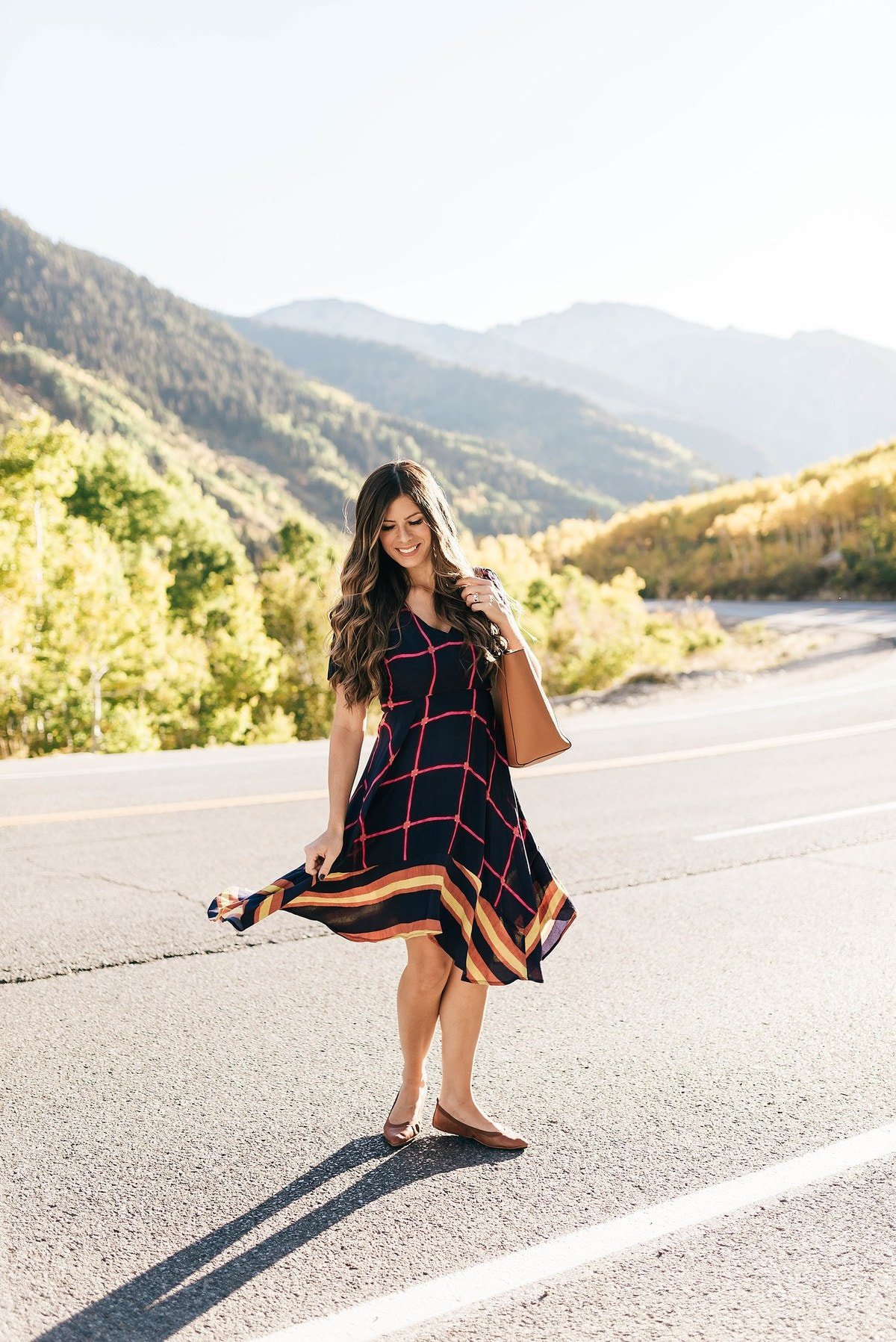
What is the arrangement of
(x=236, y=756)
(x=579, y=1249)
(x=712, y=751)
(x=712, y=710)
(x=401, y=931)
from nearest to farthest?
(x=579, y=1249) < (x=401, y=931) < (x=712, y=751) < (x=236, y=756) < (x=712, y=710)

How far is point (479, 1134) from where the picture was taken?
10.0 ft

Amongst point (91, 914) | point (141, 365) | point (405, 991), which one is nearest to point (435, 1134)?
point (405, 991)

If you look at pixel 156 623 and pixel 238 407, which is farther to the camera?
pixel 238 407

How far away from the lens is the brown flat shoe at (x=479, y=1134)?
303 cm

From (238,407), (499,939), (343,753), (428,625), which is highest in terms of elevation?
(238,407)

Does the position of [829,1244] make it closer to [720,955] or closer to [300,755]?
[720,955]

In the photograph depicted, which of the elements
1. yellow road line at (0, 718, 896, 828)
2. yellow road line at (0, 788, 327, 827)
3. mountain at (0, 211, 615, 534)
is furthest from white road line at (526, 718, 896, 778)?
mountain at (0, 211, 615, 534)

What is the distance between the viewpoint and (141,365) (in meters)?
176

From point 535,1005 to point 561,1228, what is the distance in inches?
60.8

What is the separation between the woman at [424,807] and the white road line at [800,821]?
13.0 feet

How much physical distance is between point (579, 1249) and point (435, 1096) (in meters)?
1.01

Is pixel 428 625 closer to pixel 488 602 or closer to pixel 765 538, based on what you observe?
pixel 488 602

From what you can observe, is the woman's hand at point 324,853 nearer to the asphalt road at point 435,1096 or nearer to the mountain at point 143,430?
the asphalt road at point 435,1096

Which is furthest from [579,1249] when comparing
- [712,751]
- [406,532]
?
[712,751]
